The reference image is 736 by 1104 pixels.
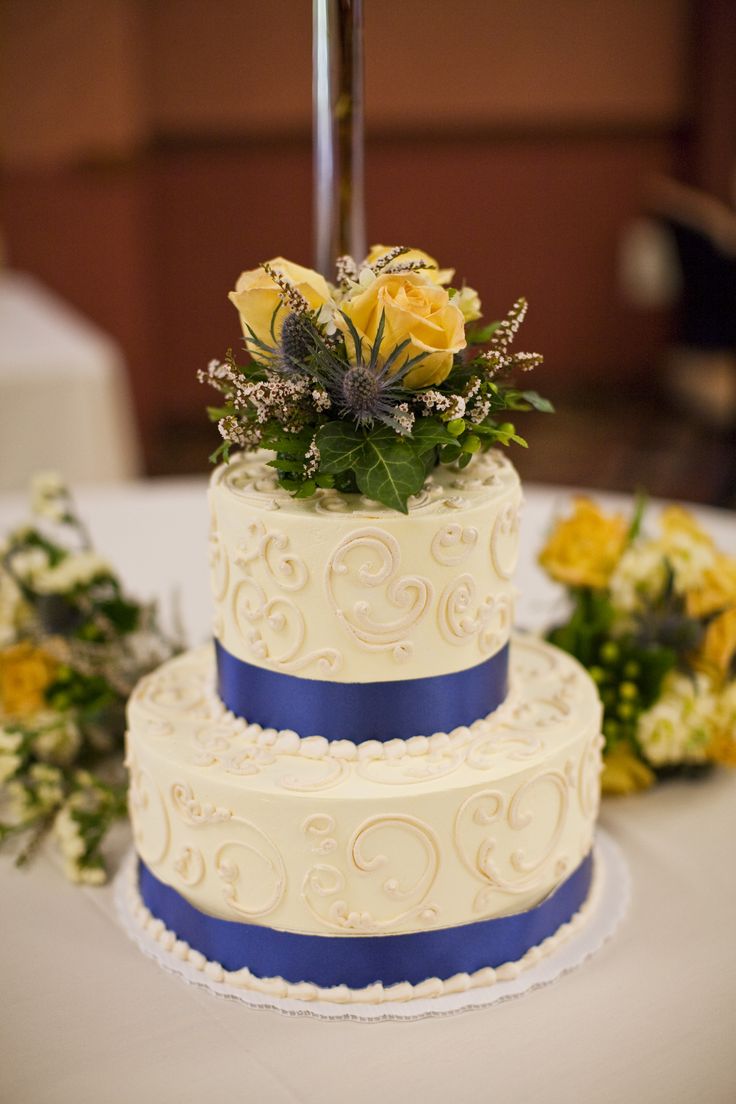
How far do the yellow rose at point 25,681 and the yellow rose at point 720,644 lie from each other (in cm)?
96

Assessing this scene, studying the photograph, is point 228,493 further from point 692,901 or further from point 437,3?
point 437,3

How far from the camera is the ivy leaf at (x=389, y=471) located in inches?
47.4

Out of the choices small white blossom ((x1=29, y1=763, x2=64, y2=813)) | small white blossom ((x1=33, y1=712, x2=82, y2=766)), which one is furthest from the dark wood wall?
small white blossom ((x1=29, y1=763, x2=64, y2=813))

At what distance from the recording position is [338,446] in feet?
4.00

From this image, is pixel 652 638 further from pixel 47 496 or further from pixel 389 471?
pixel 47 496

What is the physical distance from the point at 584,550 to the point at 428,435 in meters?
0.61

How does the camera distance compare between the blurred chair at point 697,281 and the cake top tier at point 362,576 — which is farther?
the blurred chair at point 697,281

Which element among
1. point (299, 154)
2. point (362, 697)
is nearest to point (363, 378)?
point (362, 697)

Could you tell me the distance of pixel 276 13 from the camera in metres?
6.04

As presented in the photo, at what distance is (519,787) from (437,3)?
232 inches

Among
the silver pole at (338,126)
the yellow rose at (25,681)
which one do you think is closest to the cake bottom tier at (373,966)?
the yellow rose at (25,681)

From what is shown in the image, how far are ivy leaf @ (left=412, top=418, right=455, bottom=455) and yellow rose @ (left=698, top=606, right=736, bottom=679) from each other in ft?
2.13

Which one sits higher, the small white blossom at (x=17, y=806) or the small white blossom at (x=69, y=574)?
the small white blossom at (x=69, y=574)

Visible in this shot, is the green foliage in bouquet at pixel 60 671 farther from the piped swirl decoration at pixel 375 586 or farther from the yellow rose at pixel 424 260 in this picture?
the yellow rose at pixel 424 260
